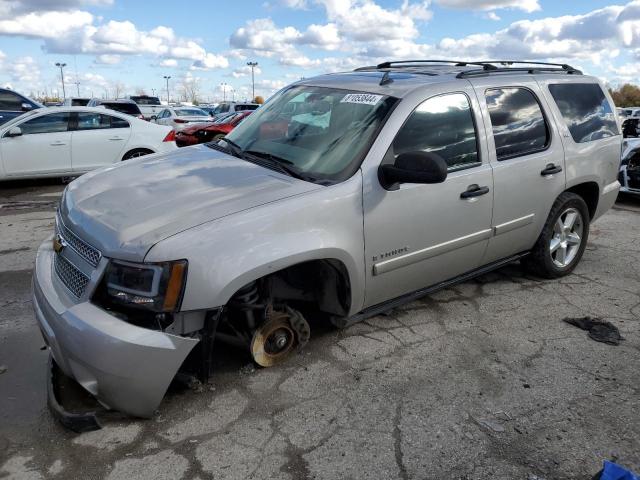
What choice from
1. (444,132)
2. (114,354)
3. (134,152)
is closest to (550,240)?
(444,132)

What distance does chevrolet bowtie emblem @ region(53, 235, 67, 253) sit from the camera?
2.95 m

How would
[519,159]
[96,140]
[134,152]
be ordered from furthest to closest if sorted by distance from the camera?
[134,152] < [96,140] < [519,159]

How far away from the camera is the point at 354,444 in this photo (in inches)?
103

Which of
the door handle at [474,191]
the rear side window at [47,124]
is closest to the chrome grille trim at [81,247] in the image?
the door handle at [474,191]

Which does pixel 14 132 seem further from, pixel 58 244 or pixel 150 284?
pixel 150 284

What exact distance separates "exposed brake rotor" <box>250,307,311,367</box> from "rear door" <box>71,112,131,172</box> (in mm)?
7345

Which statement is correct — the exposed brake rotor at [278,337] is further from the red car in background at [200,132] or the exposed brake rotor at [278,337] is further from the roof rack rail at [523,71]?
the red car in background at [200,132]

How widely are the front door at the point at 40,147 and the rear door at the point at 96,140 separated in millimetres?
142

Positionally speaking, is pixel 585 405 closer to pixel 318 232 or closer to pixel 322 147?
pixel 318 232

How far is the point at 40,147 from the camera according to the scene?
30.1 feet

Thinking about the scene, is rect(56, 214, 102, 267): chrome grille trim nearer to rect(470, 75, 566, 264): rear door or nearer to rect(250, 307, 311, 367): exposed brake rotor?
rect(250, 307, 311, 367): exposed brake rotor

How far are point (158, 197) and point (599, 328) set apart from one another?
315 cm

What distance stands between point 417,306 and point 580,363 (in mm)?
1216

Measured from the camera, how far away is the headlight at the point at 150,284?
8.16 ft
